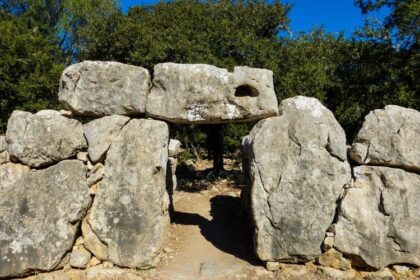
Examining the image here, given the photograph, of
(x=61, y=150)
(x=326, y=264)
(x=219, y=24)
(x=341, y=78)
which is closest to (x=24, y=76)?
(x=219, y=24)

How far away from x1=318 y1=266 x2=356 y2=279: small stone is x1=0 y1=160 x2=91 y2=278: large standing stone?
178 inches

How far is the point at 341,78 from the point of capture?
45.9 ft

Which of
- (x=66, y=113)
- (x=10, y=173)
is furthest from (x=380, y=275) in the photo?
(x=10, y=173)

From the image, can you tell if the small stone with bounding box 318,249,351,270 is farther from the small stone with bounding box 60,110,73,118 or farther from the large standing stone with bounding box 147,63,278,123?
the small stone with bounding box 60,110,73,118

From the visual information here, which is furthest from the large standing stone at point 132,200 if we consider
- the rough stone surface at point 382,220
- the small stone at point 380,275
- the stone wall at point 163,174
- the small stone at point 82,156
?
the small stone at point 380,275

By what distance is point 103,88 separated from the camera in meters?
7.49

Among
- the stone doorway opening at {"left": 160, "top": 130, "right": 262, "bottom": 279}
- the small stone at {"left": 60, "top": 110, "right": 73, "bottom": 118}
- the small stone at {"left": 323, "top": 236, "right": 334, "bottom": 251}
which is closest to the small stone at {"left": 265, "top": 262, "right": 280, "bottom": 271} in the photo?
the stone doorway opening at {"left": 160, "top": 130, "right": 262, "bottom": 279}

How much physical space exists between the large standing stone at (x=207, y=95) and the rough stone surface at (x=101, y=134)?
70 cm

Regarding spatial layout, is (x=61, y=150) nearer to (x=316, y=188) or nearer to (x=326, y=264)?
(x=316, y=188)

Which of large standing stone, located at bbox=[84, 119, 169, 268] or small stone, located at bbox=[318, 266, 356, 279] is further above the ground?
large standing stone, located at bbox=[84, 119, 169, 268]

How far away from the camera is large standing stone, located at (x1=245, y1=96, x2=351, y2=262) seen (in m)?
7.15

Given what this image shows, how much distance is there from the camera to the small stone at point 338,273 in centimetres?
691

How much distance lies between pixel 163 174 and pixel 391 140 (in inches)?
168

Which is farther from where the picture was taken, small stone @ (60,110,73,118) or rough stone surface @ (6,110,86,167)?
small stone @ (60,110,73,118)
